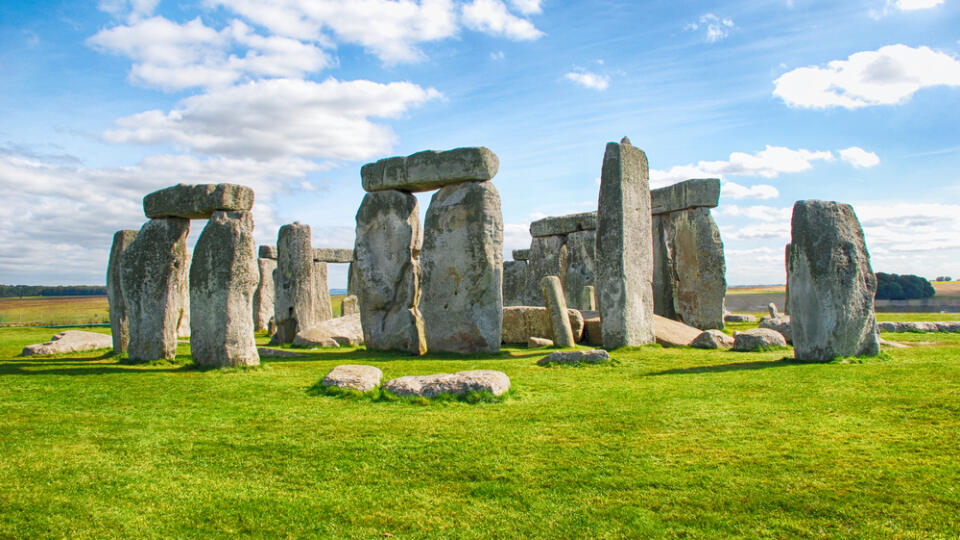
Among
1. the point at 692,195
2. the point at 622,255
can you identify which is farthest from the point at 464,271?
the point at 692,195

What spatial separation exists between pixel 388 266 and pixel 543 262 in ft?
28.5

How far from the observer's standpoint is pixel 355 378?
657 centimetres

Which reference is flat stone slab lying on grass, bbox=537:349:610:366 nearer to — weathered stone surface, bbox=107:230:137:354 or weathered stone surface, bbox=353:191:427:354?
weathered stone surface, bbox=353:191:427:354

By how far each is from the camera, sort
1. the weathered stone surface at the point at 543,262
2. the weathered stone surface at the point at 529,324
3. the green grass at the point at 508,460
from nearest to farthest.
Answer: the green grass at the point at 508,460, the weathered stone surface at the point at 529,324, the weathered stone surface at the point at 543,262

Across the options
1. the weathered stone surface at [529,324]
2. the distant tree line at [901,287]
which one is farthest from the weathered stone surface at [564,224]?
the distant tree line at [901,287]

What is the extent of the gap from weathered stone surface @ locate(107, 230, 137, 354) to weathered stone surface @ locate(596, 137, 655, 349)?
7.99 meters

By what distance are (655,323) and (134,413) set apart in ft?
27.8

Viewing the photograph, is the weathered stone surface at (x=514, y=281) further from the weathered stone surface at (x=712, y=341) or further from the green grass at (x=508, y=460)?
the green grass at (x=508, y=460)

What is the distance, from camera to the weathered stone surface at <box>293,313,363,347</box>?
493 inches

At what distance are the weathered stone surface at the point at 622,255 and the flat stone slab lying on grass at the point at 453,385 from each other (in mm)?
4440

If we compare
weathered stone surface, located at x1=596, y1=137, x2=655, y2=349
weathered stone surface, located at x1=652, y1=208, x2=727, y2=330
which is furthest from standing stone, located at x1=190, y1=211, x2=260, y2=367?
weathered stone surface, located at x1=652, y1=208, x2=727, y2=330

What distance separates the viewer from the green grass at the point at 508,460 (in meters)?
3.44

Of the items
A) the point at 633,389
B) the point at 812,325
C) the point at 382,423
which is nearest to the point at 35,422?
the point at 382,423

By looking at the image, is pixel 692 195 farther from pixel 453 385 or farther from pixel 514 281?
pixel 453 385
